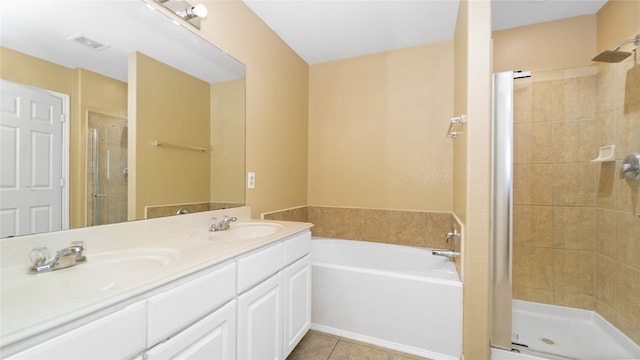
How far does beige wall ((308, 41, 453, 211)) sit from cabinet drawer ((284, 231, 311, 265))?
→ 110 centimetres

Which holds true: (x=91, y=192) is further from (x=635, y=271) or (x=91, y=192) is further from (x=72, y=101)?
(x=635, y=271)

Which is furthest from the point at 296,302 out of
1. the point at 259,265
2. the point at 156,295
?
Result: the point at 156,295

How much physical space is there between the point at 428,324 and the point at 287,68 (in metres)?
2.46

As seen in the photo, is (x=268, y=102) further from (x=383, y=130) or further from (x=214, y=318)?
(x=214, y=318)

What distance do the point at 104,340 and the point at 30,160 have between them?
718 mm

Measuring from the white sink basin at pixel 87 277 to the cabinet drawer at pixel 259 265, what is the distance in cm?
28

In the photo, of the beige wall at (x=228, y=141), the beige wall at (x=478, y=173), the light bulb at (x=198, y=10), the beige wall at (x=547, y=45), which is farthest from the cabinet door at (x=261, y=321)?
the beige wall at (x=547, y=45)

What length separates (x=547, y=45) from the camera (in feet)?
6.63

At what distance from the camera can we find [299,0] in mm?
1873

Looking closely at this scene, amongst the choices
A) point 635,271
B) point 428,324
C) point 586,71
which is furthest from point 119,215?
point 586,71

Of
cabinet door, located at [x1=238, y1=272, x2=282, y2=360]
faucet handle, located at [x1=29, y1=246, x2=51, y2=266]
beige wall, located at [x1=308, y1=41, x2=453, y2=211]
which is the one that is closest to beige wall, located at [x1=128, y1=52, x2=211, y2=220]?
faucet handle, located at [x1=29, y1=246, x2=51, y2=266]

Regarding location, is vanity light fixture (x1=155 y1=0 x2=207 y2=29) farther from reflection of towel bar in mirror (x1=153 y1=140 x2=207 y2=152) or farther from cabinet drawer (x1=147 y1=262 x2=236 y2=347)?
cabinet drawer (x1=147 y1=262 x2=236 y2=347)

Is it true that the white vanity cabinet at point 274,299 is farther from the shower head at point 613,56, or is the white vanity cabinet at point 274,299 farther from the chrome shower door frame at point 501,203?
the shower head at point 613,56

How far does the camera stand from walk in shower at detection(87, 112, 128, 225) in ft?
3.46
